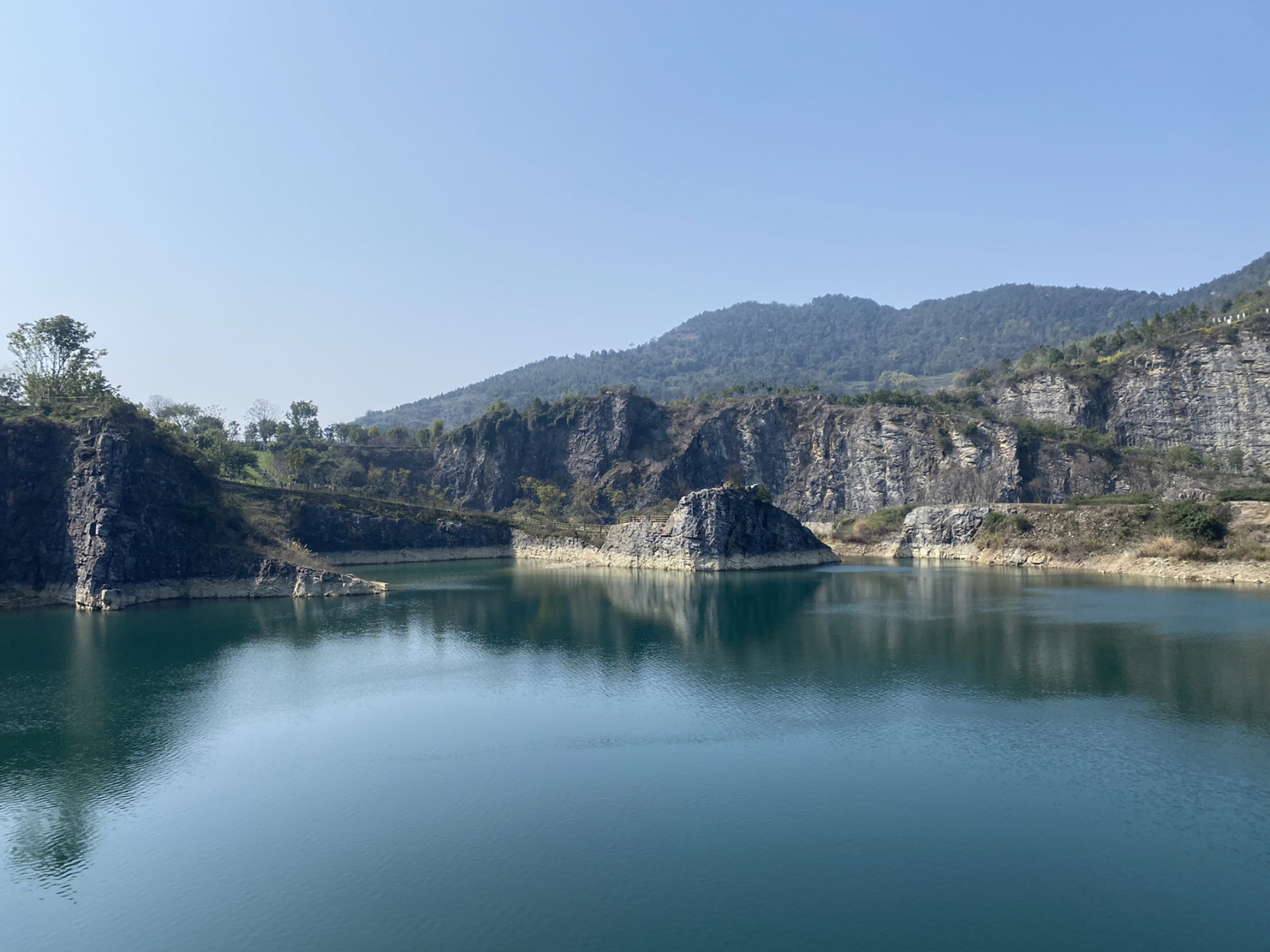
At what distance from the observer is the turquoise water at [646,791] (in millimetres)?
13883

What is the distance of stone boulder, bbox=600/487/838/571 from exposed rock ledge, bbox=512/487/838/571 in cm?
6

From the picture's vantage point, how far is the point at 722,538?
71.1 m

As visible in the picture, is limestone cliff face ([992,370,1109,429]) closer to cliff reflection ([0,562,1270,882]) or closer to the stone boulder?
the stone boulder

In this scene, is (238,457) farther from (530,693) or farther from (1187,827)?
(1187,827)

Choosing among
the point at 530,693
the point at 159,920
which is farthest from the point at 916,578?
the point at 159,920

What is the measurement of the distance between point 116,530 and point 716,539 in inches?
1716

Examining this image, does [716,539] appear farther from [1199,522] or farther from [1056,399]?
[1056,399]

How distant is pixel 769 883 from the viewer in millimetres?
14961

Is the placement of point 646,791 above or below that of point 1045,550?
below

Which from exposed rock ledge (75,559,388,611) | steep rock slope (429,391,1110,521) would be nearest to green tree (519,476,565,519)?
steep rock slope (429,391,1110,521)

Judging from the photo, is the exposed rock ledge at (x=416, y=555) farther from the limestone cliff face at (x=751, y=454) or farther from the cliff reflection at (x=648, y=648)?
the limestone cliff face at (x=751, y=454)

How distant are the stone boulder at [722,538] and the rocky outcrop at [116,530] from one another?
26977 millimetres

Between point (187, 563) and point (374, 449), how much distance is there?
8329cm

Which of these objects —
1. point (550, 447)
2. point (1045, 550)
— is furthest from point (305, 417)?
point (1045, 550)
